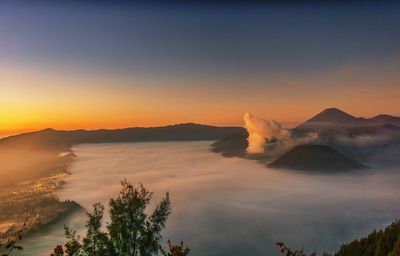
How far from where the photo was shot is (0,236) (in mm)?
177375

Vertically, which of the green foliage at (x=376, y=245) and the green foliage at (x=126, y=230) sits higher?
the green foliage at (x=126, y=230)

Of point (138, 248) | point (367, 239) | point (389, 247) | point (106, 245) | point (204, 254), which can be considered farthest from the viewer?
point (204, 254)

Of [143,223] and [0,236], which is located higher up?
[143,223]

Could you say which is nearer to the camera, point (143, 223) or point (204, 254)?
point (143, 223)

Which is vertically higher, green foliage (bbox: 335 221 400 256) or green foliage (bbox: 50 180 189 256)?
green foliage (bbox: 50 180 189 256)

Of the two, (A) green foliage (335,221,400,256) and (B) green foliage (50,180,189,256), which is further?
(A) green foliage (335,221,400,256)

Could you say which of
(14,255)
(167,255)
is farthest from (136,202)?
(14,255)

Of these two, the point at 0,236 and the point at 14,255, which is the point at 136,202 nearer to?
the point at 14,255

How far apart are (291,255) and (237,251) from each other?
200 metres

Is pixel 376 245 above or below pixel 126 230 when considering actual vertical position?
below

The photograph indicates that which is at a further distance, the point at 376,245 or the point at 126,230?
the point at 376,245

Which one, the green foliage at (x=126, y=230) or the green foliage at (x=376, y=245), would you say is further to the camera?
the green foliage at (x=376, y=245)

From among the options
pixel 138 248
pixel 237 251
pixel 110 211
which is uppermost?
pixel 110 211

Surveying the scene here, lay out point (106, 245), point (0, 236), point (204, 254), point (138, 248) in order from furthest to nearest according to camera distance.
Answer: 1. point (204, 254)
2. point (0, 236)
3. point (138, 248)
4. point (106, 245)
